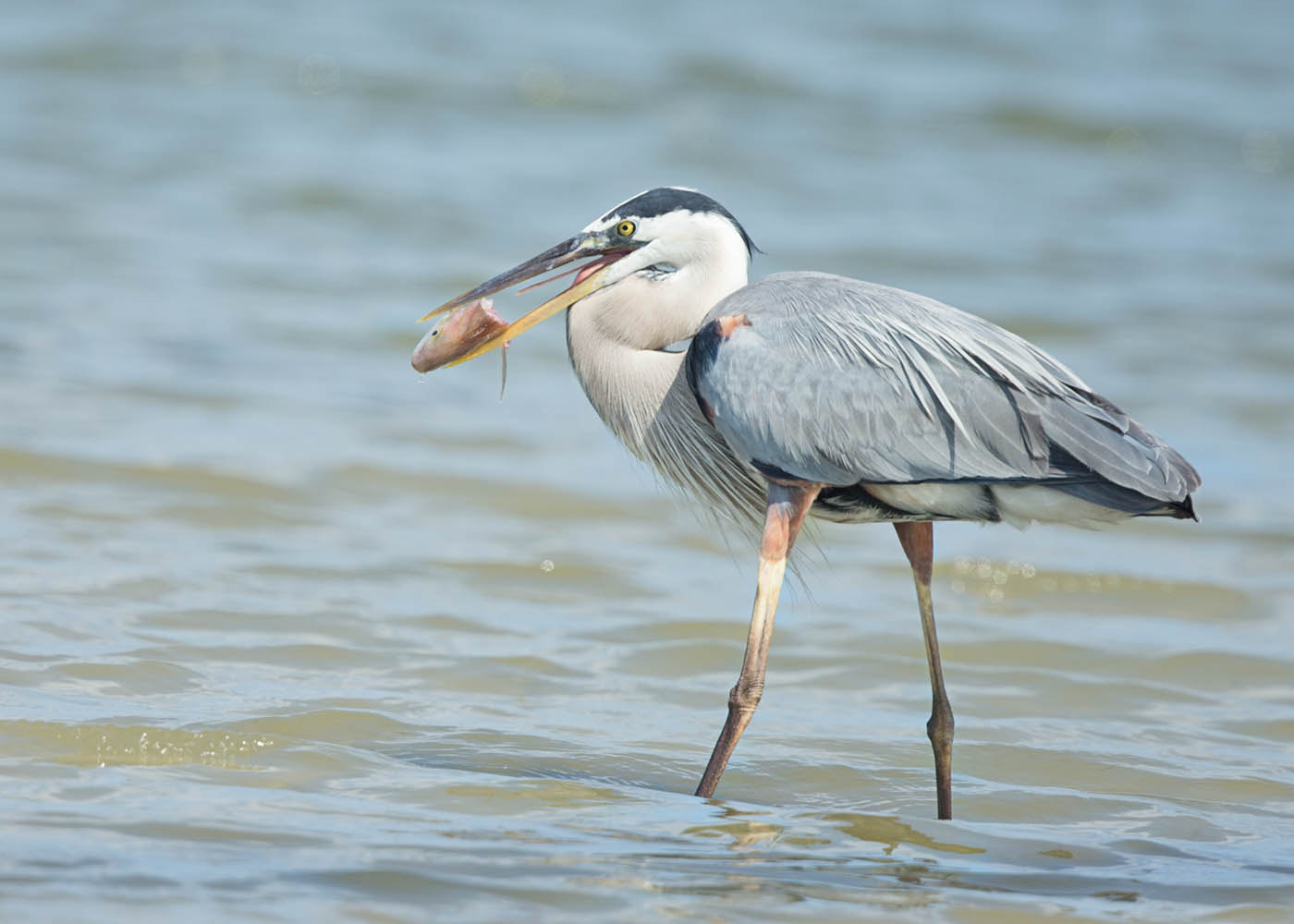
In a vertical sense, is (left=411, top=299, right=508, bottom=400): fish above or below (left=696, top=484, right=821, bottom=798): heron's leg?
above

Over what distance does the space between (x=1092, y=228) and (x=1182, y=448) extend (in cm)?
609

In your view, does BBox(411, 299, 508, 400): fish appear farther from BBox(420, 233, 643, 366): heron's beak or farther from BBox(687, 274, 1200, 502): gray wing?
BBox(687, 274, 1200, 502): gray wing

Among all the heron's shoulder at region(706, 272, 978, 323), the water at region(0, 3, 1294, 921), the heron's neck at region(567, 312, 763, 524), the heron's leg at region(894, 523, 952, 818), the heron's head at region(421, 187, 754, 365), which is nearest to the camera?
the water at region(0, 3, 1294, 921)

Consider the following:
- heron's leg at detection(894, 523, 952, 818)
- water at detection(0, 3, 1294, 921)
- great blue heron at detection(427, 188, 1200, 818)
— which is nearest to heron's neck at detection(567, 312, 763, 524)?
great blue heron at detection(427, 188, 1200, 818)

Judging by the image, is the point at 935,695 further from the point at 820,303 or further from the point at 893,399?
the point at 820,303

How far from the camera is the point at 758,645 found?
16.4 ft

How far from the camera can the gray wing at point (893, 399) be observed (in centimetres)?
491

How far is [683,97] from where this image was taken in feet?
57.7

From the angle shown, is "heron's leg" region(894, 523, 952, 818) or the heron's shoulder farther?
the heron's shoulder

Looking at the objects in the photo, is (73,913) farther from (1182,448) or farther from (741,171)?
(741,171)

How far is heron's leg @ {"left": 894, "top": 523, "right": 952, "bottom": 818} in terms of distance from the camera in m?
5.01

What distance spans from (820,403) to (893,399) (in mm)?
221

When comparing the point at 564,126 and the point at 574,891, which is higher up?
the point at 564,126

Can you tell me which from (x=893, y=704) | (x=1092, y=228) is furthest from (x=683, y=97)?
(x=893, y=704)
